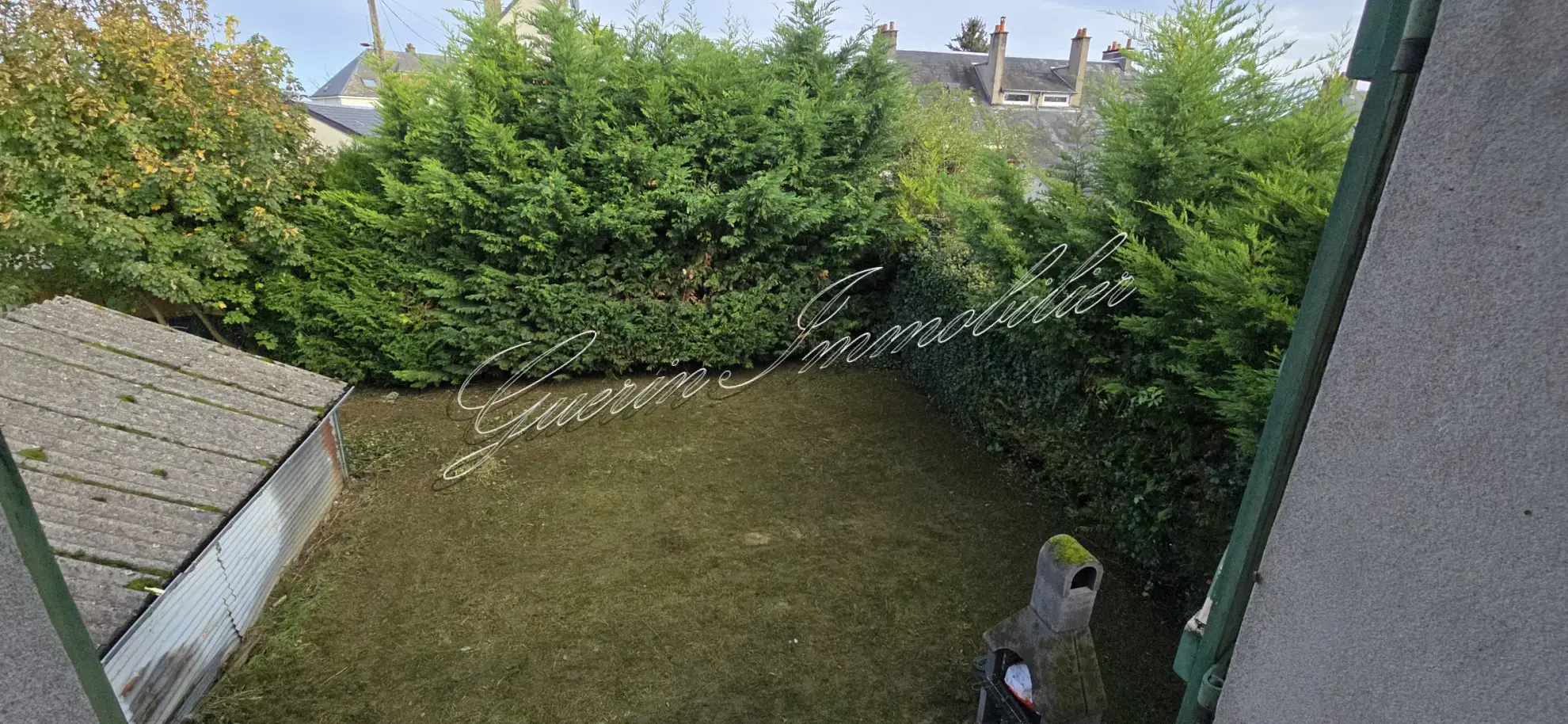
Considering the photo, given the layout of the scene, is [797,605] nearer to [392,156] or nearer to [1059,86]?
[392,156]

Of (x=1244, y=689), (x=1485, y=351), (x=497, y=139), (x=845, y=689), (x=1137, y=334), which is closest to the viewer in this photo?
(x=1485, y=351)

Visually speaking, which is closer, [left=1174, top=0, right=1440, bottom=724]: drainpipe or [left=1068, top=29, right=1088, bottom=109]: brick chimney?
[left=1174, top=0, right=1440, bottom=724]: drainpipe

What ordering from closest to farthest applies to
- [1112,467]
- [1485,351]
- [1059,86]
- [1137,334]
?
[1485,351]
[1137,334]
[1112,467]
[1059,86]

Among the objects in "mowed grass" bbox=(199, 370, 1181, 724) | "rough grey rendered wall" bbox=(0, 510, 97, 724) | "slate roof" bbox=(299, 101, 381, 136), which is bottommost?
"mowed grass" bbox=(199, 370, 1181, 724)

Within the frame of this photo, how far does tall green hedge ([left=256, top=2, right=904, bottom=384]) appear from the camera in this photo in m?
8.73

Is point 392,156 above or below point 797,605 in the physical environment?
above

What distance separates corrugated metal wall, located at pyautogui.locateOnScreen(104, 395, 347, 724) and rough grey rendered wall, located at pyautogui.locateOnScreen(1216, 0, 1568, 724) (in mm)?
4632

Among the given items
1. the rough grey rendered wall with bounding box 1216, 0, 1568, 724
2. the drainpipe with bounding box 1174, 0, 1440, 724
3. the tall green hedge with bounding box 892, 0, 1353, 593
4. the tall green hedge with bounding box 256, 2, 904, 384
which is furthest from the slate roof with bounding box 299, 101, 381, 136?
the rough grey rendered wall with bounding box 1216, 0, 1568, 724

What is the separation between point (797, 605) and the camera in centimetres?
558

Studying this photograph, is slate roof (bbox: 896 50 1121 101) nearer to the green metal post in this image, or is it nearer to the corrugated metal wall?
the corrugated metal wall

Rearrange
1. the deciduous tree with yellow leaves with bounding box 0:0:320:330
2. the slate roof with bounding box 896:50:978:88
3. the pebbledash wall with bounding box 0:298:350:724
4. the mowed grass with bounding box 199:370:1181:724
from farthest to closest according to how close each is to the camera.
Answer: the slate roof with bounding box 896:50:978:88, the deciduous tree with yellow leaves with bounding box 0:0:320:330, the mowed grass with bounding box 199:370:1181:724, the pebbledash wall with bounding box 0:298:350:724

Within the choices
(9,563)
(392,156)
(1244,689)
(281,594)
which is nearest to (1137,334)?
(1244,689)

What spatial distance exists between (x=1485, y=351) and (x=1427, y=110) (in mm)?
454

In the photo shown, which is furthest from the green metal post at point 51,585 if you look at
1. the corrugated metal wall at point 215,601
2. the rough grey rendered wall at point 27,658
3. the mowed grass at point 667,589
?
the mowed grass at point 667,589
